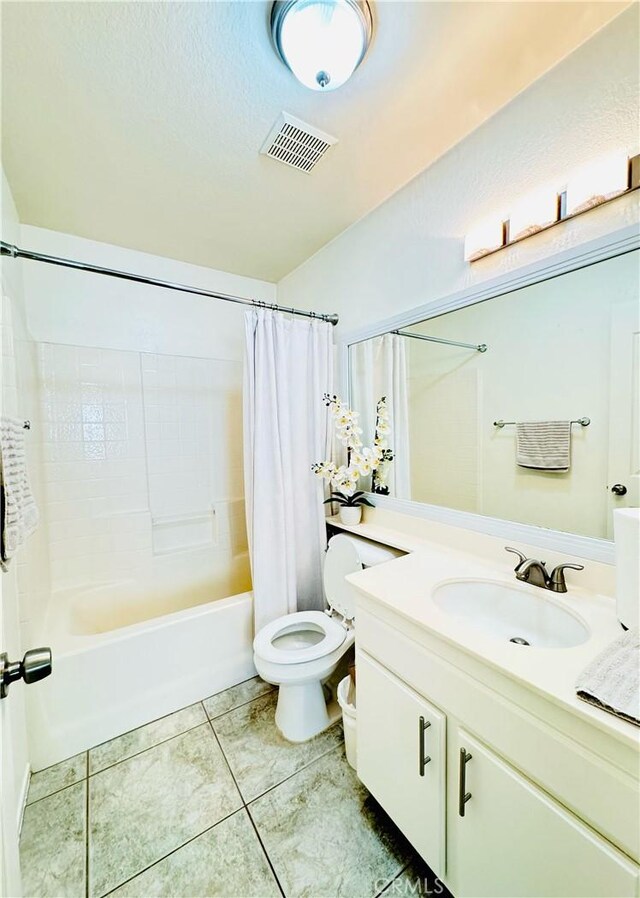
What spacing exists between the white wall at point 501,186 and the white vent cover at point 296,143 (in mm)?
379

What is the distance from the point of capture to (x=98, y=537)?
2049 mm

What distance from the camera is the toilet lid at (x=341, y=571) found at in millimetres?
1624

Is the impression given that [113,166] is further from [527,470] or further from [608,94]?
[527,470]

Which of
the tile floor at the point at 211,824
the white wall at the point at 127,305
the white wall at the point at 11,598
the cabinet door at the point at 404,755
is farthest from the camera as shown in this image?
the white wall at the point at 127,305

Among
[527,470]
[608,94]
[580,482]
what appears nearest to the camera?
[608,94]

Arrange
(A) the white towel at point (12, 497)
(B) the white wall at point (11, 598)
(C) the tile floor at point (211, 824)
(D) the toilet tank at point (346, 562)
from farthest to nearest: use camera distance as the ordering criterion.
Result: (D) the toilet tank at point (346, 562) → (B) the white wall at point (11, 598) → (C) the tile floor at point (211, 824) → (A) the white towel at point (12, 497)

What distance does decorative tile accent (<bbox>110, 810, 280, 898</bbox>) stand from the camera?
3.22 feet

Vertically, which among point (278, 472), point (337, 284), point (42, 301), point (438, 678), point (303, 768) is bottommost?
point (303, 768)

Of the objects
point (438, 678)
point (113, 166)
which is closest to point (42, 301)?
point (113, 166)

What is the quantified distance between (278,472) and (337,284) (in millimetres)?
1192

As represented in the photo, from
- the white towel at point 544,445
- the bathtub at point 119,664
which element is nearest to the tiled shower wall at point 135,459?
the bathtub at point 119,664

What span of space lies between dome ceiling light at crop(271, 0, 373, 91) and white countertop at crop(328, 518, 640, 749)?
159 cm

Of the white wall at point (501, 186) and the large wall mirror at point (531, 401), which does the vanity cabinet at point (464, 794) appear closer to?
the large wall mirror at point (531, 401)

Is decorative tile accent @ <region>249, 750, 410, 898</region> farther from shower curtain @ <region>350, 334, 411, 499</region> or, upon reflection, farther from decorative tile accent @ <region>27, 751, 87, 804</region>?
shower curtain @ <region>350, 334, 411, 499</region>
